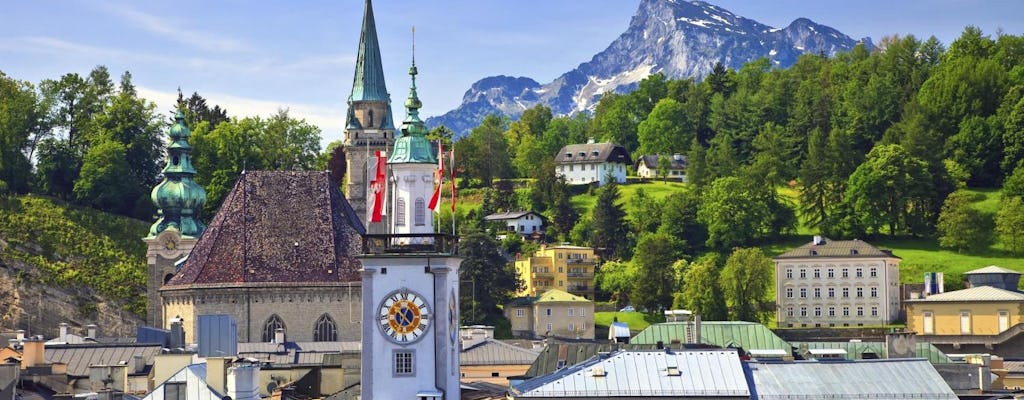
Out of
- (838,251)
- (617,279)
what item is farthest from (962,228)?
(617,279)

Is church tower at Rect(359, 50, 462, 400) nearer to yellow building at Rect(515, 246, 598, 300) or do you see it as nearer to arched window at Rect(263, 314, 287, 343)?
arched window at Rect(263, 314, 287, 343)

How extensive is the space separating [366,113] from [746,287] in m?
26.9

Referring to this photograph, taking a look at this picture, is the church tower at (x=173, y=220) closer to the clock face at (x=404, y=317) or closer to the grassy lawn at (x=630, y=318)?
the grassy lawn at (x=630, y=318)

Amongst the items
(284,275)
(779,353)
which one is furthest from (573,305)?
(779,353)

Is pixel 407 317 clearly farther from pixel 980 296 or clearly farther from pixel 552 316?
pixel 552 316

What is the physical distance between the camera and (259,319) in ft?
392

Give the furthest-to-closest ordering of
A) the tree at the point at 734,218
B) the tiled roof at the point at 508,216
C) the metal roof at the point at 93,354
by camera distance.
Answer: the tiled roof at the point at 508,216 → the tree at the point at 734,218 → the metal roof at the point at 93,354

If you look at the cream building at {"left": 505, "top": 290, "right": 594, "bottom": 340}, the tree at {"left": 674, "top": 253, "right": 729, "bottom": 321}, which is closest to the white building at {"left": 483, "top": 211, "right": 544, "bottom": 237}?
the tree at {"left": 674, "top": 253, "right": 729, "bottom": 321}

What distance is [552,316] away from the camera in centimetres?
15562

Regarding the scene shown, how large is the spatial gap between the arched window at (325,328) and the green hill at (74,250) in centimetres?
3052

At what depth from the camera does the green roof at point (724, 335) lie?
9517 centimetres

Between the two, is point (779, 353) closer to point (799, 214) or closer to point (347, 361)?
point (347, 361)

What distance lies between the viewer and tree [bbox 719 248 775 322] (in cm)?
15262

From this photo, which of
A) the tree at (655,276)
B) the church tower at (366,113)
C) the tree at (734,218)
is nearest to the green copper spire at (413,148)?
the church tower at (366,113)
